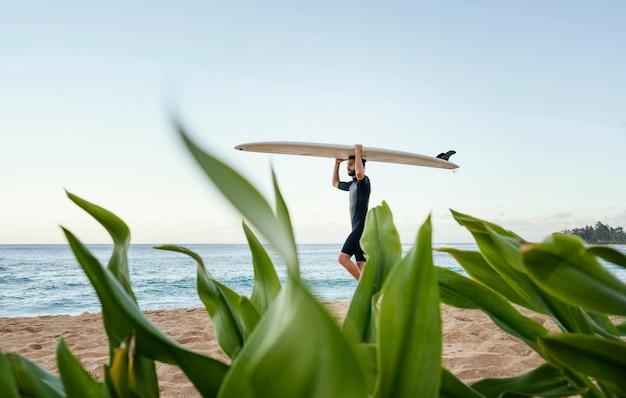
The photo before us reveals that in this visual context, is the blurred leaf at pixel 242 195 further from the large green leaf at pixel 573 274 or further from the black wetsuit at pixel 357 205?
the black wetsuit at pixel 357 205

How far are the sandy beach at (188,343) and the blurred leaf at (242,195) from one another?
1.65 metres

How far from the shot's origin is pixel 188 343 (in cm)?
281

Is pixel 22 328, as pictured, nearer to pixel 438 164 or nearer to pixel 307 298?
pixel 307 298

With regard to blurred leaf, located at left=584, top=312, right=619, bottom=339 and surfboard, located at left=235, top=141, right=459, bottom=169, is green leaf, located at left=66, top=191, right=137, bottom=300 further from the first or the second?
surfboard, located at left=235, top=141, right=459, bottom=169

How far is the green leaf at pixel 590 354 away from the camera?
13.1 inches

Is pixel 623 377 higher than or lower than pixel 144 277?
higher

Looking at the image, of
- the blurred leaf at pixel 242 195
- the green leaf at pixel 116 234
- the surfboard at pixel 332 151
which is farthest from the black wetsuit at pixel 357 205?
the blurred leaf at pixel 242 195

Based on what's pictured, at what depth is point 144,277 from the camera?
45.1 feet

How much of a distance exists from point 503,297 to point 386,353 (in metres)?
0.25

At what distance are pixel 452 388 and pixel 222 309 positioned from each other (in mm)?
192

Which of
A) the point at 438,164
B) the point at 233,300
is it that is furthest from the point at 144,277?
the point at 233,300

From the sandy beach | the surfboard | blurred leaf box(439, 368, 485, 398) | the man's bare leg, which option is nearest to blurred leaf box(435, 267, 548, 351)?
blurred leaf box(439, 368, 485, 398)

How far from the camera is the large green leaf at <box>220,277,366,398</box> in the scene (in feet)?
0.49

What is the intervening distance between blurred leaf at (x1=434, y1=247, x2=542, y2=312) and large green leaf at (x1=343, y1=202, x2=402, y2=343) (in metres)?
0.06
